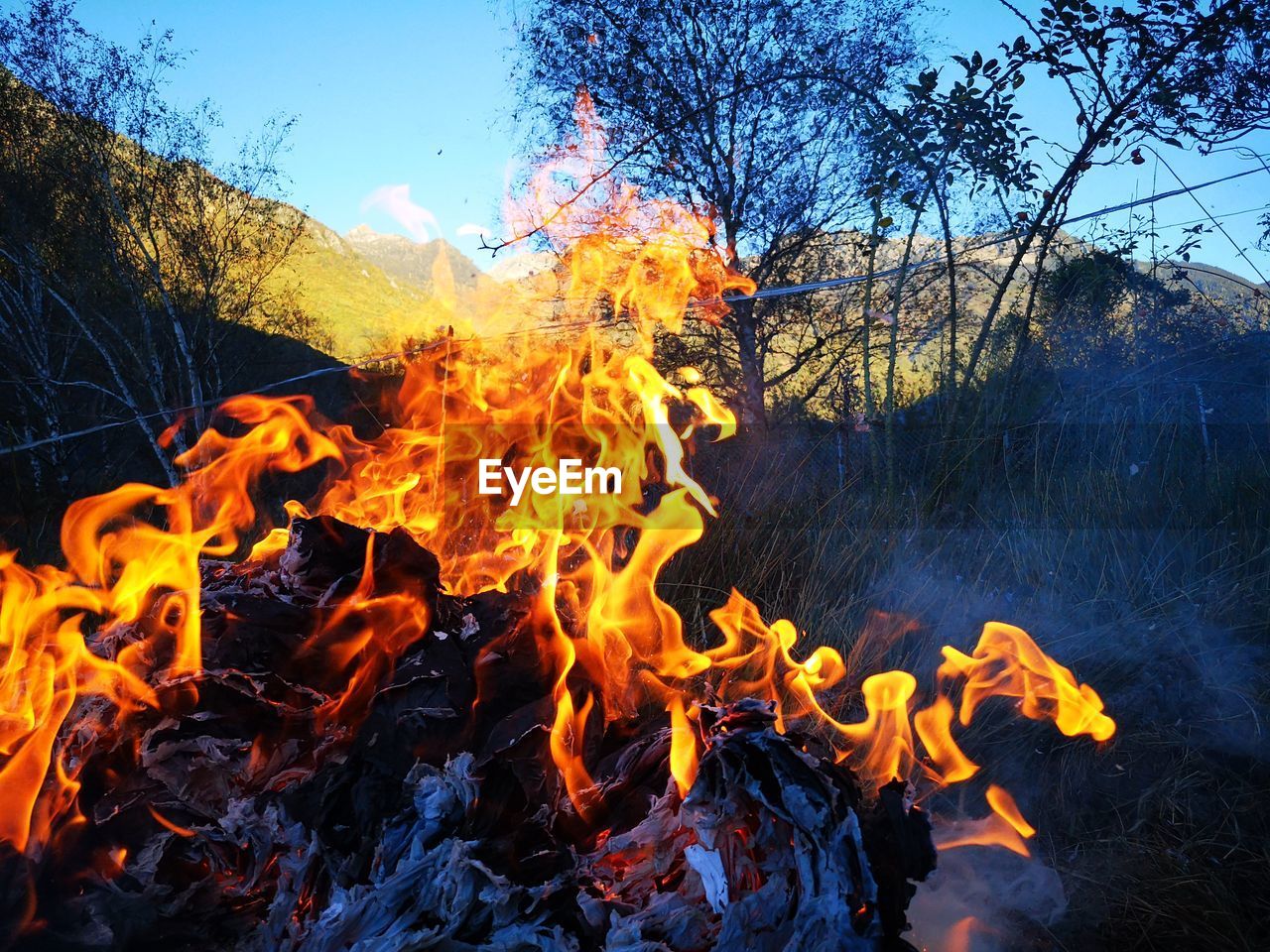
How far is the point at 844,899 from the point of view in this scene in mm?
1562

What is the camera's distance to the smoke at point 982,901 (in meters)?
2.07

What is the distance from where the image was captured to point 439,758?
2.26 metres

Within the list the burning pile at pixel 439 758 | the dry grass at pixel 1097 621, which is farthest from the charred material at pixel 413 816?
the dry grass at pixel 1097 621

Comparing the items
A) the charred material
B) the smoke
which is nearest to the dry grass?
the smoke

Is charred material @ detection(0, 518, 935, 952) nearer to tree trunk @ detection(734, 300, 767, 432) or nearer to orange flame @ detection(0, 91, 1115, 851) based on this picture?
orange flame @ detection(0, 91, 1115, 851)

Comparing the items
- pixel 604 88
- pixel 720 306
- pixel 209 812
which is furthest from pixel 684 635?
pixel 604 88

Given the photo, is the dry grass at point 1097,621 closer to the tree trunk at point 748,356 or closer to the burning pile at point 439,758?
the burning pile at point 439,758

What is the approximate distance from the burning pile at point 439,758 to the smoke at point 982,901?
0.09 metres

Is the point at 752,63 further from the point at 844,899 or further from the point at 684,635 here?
the point at 844,899

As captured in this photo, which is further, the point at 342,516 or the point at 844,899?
the point at 342,516

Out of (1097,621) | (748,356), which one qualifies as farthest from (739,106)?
(1097,621)

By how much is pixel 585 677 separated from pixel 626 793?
405 millimetres

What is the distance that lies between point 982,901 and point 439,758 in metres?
1.57

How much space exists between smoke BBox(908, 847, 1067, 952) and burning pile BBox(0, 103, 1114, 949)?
90 mm
